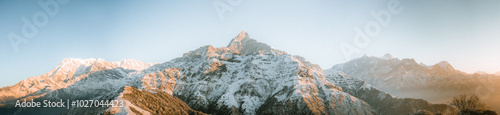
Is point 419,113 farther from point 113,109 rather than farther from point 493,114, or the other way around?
point 113,109

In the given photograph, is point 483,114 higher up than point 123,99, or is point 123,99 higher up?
point 483,114

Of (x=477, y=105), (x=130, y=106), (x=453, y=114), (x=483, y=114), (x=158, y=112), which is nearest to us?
(x=483, y=114)

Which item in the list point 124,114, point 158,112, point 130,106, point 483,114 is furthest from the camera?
point 158,112

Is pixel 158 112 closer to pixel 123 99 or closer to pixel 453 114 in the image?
pixel 123 99

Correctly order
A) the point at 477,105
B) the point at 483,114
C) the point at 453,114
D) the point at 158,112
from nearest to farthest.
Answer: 1. the point at 483,114
2. the point at 453,114
3. the point at 477,105
4. the point at 158,112

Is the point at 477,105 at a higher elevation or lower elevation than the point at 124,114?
higher

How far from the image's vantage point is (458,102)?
433 ft

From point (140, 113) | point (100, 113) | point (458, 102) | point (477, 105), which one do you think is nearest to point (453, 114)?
point (458, 102)

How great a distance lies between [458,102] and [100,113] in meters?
225

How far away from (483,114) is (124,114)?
19826 centimetres

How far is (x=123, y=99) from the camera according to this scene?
178500 mm

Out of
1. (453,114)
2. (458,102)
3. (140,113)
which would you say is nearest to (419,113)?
(453,114)

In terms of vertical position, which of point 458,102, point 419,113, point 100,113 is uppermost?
point 458,102

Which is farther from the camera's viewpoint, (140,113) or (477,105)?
(140,113)
